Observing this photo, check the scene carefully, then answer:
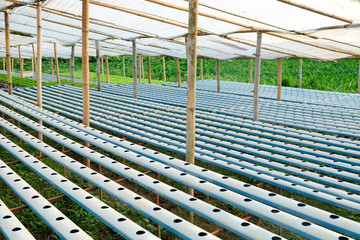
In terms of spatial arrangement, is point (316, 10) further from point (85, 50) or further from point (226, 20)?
point (85, 50)

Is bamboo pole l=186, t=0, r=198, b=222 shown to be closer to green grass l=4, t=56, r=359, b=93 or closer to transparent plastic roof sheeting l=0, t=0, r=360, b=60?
transparent plastic roof sheeting l=0, t=0, r=360, b=60

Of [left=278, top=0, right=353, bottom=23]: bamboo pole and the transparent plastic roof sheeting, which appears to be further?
the transparent plastic roof sheeting

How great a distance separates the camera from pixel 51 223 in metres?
2.52

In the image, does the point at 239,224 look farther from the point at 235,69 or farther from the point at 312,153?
the point at 235,69

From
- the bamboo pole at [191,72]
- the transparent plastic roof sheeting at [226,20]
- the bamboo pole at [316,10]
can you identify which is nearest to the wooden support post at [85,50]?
the transparent plastic roof sheeting at [226,20]

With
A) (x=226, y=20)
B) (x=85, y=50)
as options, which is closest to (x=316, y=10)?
(x=226, y=20)

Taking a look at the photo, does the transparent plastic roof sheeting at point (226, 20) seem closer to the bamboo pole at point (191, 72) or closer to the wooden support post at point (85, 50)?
the wooden support post at point (85, 50)

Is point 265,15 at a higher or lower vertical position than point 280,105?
higher

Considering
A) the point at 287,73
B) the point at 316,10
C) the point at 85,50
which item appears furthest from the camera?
the point at 287,73

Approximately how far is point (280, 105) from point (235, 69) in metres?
21.0

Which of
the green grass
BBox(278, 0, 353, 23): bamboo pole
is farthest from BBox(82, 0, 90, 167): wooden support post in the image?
the green grass

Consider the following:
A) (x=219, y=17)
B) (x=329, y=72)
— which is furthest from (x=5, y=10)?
(x=329, y=72)

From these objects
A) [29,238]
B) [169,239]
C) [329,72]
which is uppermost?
[329,72]

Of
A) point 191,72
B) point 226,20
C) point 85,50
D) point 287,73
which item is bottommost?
point 191,72
